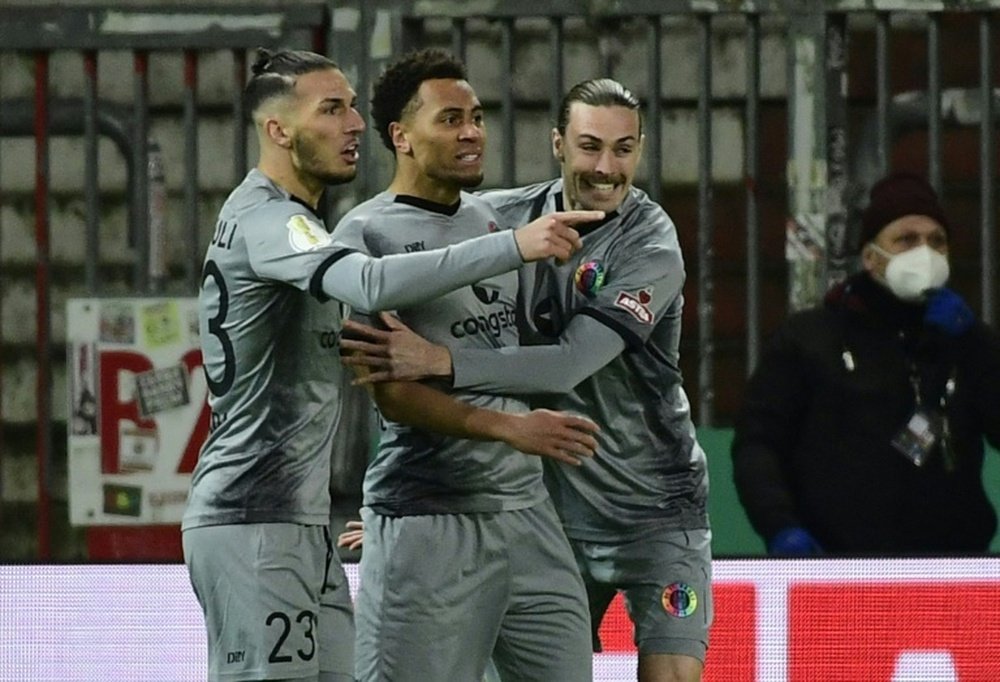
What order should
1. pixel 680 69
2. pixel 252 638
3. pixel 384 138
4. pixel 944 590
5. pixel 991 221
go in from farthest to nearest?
pixel 680 69 → pixel 991 221 → pixel 944 590 → pixel 384 138 → pixel 252 638

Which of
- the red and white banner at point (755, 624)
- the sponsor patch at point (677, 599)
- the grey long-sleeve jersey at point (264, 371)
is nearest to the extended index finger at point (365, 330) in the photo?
the grey long-sleeve jersey at point (264, 371)

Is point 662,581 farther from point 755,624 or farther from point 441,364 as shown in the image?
point 441,364

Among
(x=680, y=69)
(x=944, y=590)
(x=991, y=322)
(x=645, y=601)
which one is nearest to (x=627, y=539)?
(x=645, y=601)

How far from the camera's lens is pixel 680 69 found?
8172 mm

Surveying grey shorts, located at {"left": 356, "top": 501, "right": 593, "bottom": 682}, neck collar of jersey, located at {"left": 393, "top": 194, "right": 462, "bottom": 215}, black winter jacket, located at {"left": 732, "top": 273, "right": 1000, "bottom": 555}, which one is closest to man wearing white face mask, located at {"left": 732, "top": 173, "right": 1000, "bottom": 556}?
black winter jacket, located at {"left": 732, "top": 273, "right": 1000, "bottom": 555}

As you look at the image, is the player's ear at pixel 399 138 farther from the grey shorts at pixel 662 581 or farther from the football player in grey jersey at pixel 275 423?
the grey shorts at pixel 662 581

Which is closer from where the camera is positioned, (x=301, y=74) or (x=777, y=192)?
(x=301, y=74)

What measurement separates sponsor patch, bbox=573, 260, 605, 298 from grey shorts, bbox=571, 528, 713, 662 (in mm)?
615

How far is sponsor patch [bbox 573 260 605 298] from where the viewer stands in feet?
17.2

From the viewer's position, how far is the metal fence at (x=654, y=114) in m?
6.74

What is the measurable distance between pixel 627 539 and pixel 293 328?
3.63 ft

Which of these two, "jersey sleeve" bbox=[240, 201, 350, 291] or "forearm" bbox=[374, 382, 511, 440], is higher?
"jersey sleeve" bbox=[240, 201, 350, 291]

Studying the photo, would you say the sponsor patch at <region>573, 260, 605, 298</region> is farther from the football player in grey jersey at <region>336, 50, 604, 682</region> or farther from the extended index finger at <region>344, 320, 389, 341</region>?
the extended index finger at <region>344, 320, 389, 341</region>

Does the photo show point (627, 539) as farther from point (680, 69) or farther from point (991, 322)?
point (680, 69)
